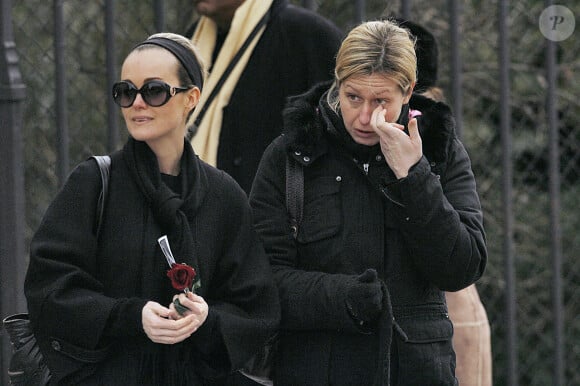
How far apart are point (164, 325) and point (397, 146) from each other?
2.33 feet

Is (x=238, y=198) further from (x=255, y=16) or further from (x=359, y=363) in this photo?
(x=255, y=16)

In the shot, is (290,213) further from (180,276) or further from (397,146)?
(180,276)

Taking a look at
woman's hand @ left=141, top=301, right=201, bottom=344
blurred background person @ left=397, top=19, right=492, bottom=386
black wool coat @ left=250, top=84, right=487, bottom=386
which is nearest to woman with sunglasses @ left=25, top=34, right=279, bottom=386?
woman's hand @ left=141, top=301, right=201, bottom=344

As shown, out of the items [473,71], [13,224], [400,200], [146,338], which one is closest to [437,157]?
[400,200]

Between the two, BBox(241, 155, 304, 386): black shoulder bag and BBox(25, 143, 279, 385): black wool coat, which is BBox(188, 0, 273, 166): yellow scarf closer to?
BBox(241, 155, 304, 386): black shoulder bag

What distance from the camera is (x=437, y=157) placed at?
2928mm

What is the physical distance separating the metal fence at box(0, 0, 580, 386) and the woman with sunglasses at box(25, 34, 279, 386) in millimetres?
1127

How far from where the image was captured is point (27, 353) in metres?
2.68

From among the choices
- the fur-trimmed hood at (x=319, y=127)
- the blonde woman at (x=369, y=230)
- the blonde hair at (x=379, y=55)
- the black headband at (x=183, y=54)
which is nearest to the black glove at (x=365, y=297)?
the blonde woman at (x=369, y=230)

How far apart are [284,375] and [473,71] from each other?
3.22 meters

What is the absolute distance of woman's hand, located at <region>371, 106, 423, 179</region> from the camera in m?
2.77

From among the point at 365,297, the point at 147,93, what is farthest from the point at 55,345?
the point at 365,297

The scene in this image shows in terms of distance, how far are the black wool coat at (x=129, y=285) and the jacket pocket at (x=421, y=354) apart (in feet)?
1.10

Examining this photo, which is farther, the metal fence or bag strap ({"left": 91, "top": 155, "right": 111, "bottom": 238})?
the metal fence
